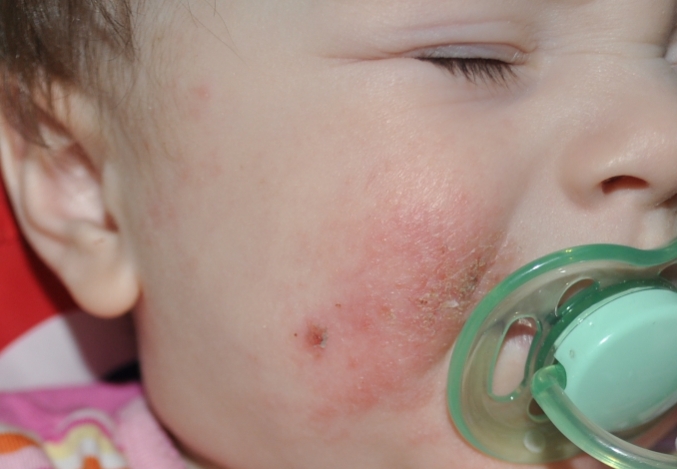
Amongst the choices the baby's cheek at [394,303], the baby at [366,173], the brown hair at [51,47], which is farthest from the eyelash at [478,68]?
the brown hair at [51,47]

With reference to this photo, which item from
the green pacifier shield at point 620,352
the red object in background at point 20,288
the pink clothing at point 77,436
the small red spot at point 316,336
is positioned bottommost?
the pink clothing at point 77,436

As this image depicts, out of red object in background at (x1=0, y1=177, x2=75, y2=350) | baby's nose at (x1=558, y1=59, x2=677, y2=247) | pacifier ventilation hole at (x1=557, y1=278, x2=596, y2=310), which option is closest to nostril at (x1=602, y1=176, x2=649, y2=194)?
baby's nose at (x1=558, y1=59, x2=677, y2=247)

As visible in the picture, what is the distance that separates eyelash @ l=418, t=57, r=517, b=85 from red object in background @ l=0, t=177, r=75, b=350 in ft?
2.79

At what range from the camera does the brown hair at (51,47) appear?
3.71ft

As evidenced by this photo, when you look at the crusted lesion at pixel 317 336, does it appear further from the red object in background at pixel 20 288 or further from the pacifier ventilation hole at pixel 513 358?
the red object in background at pixel 20 288

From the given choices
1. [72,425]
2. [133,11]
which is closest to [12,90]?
[133,11]

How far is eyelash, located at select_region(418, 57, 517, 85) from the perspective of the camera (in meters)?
1.02

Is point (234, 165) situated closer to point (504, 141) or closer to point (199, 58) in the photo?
point (199, 58)

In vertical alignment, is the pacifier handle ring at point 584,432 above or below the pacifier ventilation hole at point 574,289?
below

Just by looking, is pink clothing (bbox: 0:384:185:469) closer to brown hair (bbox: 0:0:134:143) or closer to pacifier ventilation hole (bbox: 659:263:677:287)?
brown hair (bbox: 0:0:134:143)

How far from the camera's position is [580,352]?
3.18 feet

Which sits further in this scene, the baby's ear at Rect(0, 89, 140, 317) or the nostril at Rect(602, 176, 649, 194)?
the baby's ear at Rect(0, 89, 140, 317)

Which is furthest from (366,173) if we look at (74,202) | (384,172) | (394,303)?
(74,202)

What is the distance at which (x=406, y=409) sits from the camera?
1.01 metres
